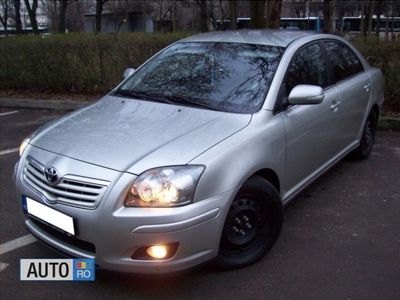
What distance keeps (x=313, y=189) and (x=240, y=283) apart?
1.88 m

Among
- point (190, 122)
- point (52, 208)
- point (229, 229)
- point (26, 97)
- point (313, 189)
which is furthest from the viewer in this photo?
point (26, 97)

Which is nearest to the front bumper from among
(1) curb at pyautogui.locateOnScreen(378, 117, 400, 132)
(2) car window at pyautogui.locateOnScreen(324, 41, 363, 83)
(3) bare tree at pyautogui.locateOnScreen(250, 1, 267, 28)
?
(2) car window at pyautogui.locateOnScreen(324, 41, 363, 83)

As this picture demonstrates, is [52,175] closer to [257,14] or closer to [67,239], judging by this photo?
[67,239]

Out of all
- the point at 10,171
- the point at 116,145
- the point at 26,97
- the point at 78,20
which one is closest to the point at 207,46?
the point at 116,145

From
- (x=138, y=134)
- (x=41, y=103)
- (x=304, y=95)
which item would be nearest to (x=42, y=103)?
(x=41, y=103)

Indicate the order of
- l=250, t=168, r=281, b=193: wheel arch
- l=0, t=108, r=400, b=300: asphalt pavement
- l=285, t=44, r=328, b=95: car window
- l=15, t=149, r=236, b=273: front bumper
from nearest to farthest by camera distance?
l=15, t=149, r=236, b=273: front bumper, l=0, t=108, r=400, b=300: asphalt pavement, l=250, t=168, r=281, b=193: wheel arch, l=285, t=44, r=328, b=95: car window

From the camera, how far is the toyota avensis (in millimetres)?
2715

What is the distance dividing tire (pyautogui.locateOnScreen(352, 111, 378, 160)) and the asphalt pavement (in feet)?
2.28

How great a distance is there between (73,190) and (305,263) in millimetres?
1642

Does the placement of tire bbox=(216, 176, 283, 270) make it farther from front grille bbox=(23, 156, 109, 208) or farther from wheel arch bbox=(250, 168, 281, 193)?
front grille bbox=(23, 156, 109, 208)

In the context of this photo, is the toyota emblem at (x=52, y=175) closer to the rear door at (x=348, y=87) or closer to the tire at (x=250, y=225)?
the tire at (x=250, y=225)

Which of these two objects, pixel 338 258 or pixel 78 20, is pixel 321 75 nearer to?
pixel 338 258

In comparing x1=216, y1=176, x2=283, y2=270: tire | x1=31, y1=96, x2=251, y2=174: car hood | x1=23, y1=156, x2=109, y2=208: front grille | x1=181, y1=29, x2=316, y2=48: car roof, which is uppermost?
x1=181, y1=29, x2=316, y2=48: car roof

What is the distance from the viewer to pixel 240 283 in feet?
10.0
